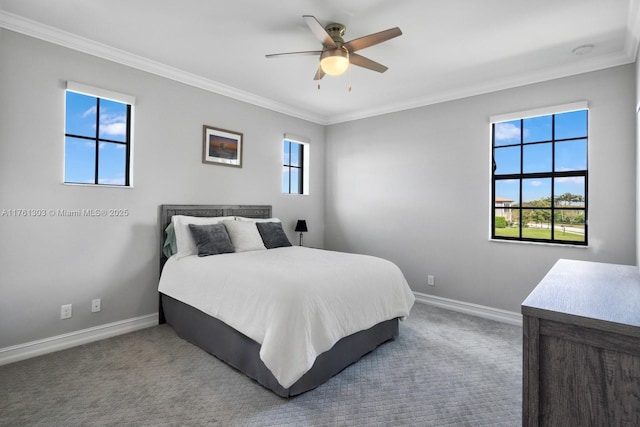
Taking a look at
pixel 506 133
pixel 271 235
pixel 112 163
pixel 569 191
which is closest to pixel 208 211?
pixel 271 235

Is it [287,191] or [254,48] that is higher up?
[254,48]

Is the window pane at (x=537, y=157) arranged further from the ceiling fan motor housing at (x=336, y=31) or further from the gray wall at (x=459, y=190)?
the ceiling fan motor housing at (x=336, y=31)

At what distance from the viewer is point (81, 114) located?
3057 millimetres

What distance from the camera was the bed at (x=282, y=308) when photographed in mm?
2059

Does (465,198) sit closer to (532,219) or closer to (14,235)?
(532,219)

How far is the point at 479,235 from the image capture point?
3.82 meters

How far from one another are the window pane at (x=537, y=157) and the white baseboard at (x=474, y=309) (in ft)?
5.23

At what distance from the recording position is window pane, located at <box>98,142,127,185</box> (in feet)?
10.3

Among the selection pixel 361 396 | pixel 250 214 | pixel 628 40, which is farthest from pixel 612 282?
pixel 250 214

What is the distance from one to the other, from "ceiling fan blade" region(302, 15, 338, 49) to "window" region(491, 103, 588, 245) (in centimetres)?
230

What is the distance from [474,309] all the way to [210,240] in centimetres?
311

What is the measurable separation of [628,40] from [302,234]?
4.06m

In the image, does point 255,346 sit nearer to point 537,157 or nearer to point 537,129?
point 537,157

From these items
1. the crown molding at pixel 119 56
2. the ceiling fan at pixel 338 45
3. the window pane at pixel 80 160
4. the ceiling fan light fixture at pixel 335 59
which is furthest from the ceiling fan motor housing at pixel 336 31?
the window pane at pixel 80 160
